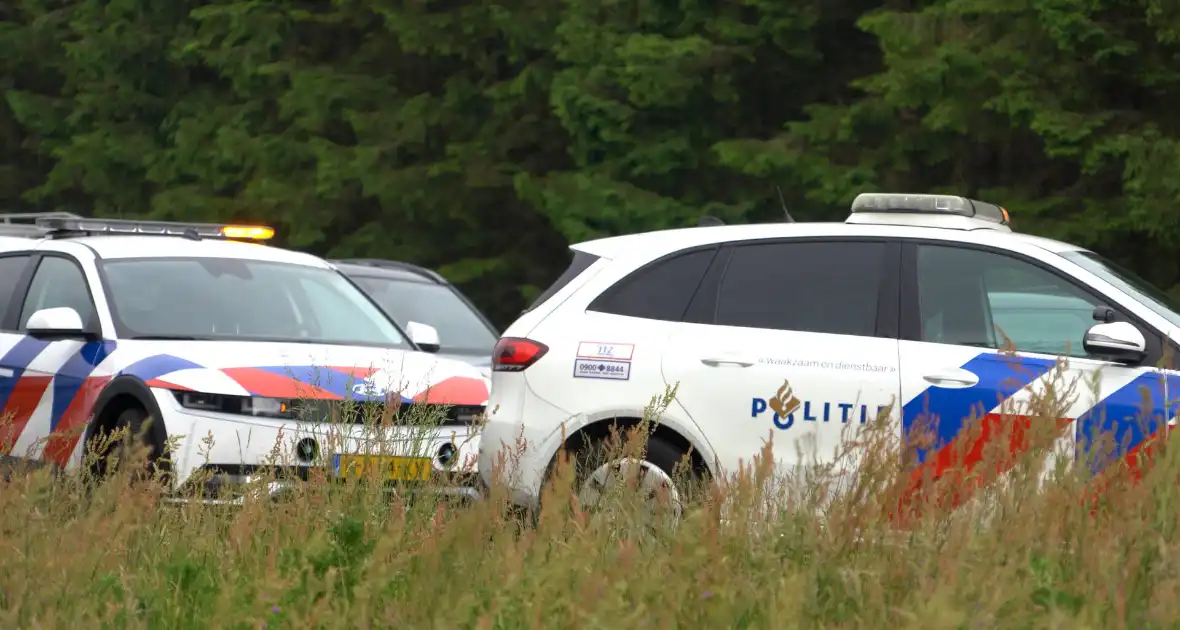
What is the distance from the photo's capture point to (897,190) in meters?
17.6

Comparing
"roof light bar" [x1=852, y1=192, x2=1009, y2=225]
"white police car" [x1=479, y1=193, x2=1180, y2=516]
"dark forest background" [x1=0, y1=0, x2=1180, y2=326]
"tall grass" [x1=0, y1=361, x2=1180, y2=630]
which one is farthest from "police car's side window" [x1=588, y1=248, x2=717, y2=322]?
"dark forest background" [x1=0, y1=0, x2=1180, y2=326]

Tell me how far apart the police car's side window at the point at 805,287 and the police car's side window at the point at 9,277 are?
4.30 m

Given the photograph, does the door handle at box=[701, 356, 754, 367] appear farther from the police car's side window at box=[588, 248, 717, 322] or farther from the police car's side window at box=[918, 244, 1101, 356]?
the police car's side window at box=[918, 244, 1101, 356]

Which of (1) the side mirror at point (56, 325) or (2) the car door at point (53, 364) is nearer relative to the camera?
(2) the car door at point (53, 364)

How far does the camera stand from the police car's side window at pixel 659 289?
7176 millimetres

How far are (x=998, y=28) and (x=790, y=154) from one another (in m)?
2.73

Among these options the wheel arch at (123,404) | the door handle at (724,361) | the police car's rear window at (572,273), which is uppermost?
the police car's rear window at (572,273)

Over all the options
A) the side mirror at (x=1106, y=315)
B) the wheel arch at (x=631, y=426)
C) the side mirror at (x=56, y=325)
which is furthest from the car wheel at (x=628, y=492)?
the side mirror at (x=56, y=325)

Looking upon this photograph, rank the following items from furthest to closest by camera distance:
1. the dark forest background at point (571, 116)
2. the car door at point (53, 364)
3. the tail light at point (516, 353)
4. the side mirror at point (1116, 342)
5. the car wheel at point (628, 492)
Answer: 1. the dark forest background at point (571, 116)
2. the car door at point (53, 364)
3. the tail light at point (516, 353)
4. the side mirror at point (1116, 342)
5. the car wheel at point (628, 492)

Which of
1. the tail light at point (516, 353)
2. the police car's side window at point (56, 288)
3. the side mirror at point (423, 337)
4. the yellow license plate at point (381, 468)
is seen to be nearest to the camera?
the yellow license plate at point (381, 468)

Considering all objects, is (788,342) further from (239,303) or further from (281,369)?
(239,303)

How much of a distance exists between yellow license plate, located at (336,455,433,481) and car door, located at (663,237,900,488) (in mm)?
1803

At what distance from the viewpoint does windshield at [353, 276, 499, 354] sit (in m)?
13.0

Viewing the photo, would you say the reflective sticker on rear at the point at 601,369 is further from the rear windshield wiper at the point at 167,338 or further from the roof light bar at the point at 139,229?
the roof light bar at the point at 139,229
